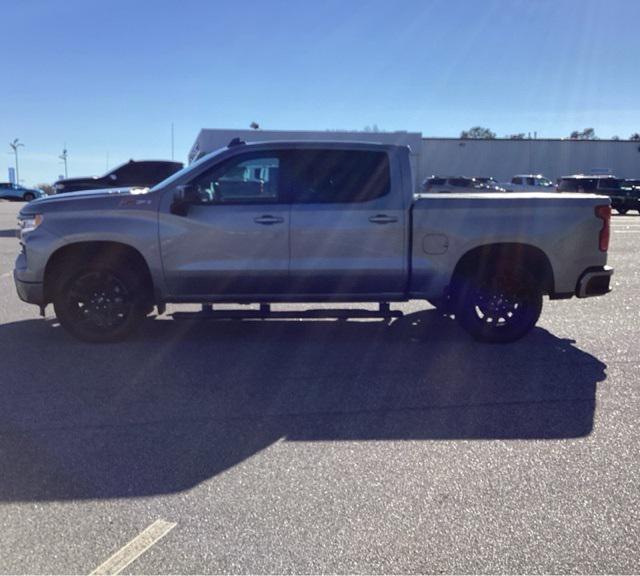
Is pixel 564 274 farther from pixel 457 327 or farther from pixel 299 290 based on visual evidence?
pixel 299 290

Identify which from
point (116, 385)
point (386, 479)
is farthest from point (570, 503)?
point (116, 385)

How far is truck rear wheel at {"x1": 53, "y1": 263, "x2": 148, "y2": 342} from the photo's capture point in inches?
301

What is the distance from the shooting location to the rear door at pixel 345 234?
7.64 meters

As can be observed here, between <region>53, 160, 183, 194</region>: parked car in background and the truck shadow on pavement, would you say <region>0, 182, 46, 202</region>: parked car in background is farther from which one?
the truck shadow on pavement

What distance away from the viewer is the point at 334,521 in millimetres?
3932

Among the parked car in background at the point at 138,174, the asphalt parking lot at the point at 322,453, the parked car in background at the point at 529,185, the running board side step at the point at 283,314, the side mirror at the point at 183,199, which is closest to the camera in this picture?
the asphalt parking lot at the point at 322,453

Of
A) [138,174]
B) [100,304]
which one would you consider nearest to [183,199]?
[100,304]

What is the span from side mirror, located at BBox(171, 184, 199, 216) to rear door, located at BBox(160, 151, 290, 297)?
0.05 m

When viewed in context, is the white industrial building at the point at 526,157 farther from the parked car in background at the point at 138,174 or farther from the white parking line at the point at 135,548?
the white parking line at the point at 135,548

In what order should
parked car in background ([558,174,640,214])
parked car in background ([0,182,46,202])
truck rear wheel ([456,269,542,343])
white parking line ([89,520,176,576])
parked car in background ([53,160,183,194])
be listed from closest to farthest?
white parking line ([89,520,176,576]) → truck rear wheel ([456,269,542,343]) → parked car in background ([53,160,183,194]) → parked car in background ([558,174,640,214]) → parked car in background ([0,182,46,202])

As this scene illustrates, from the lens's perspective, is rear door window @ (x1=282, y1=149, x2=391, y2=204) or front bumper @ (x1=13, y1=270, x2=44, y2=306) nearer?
front bumper @ (x1=13, y1=270, x2=44, y2=306)

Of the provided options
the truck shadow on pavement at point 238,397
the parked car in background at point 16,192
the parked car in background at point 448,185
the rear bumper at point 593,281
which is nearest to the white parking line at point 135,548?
the truck shadow on pavement at point 238,397

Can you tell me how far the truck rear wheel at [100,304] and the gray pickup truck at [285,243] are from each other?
1 centimetres

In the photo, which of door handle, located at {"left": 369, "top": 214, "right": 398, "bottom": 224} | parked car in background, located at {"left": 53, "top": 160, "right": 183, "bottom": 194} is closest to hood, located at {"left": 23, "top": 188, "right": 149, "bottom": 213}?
door handle, located at {"left": 369, "top": 214, "right": 398, "bottom": 224}
